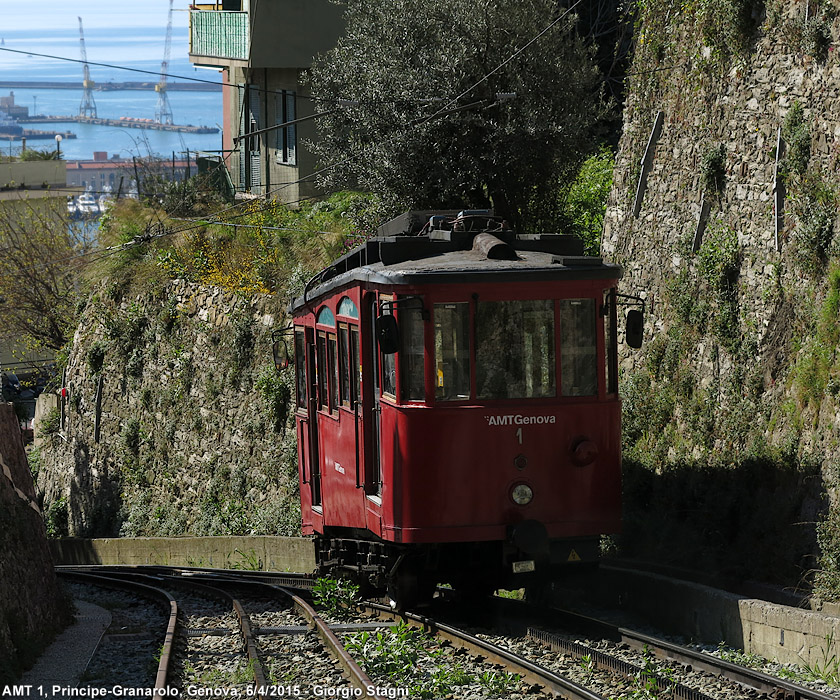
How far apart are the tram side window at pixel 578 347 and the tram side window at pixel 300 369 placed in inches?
188

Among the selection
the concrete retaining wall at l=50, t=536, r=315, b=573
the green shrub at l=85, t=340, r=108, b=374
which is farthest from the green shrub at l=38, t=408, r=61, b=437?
the concrete retaining wall at l=50, t=536, r=315, b=573

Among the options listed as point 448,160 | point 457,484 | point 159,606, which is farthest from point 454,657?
point 448,160

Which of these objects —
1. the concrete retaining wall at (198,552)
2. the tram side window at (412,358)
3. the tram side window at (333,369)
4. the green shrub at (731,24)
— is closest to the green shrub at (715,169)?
the green shrub at (731,24)

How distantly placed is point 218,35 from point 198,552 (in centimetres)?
1697

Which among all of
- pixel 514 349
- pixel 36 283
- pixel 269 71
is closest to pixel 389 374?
pixel 514 349

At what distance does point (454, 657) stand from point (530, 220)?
15.2m

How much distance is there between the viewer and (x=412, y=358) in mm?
10680

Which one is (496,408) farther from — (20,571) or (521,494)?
(20,571)

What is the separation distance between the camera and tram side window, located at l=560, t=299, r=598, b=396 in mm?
10773

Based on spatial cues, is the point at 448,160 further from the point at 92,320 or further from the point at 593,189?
the point at 92,320

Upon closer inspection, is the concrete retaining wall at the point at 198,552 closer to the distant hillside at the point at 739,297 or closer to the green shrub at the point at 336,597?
the green shrub at the point at 336,597

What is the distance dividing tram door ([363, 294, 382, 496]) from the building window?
22.9 metres

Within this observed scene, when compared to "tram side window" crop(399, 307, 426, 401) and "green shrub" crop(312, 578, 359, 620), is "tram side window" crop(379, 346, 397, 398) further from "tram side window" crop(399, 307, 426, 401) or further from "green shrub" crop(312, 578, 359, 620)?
"green shrub" crop(312, 578, 359, 620)

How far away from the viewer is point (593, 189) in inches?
996
